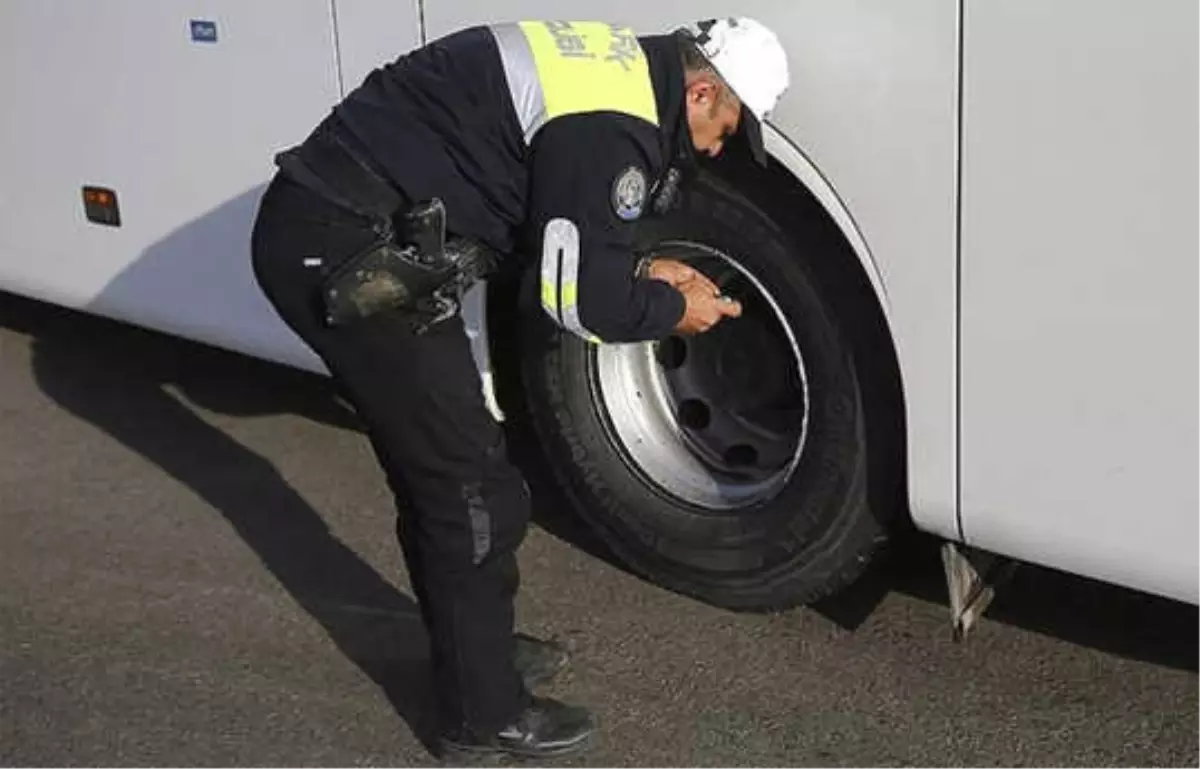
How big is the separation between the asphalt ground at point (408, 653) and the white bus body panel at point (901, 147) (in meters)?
0.47

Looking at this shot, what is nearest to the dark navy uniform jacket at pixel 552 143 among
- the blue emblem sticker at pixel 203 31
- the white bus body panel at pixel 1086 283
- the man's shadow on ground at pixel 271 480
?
the white bus body panel at pixel 1086 283

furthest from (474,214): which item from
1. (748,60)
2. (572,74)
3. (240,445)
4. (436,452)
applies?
(240,445)

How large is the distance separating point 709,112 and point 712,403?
1057 millimetres

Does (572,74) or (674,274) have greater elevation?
(572,74)

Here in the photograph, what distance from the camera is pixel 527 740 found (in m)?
4.01

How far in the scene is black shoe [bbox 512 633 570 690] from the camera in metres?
4.29

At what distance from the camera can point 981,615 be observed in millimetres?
4484

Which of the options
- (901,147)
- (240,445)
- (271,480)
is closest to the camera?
(901,147)

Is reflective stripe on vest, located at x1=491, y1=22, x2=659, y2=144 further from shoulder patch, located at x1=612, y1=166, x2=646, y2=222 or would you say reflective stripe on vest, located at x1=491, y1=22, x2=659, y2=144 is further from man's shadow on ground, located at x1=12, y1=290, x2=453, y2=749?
man's shadow on ground, located at x1=12, y1=290, x2=453, y2=749

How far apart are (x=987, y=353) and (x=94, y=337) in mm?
4004

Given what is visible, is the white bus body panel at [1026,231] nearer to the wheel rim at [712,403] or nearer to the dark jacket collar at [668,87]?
the dark jacket collar at [668,87]

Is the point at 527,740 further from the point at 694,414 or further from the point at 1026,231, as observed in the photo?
the point at 1026,231

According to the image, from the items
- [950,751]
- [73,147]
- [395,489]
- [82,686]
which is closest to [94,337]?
[73,147]

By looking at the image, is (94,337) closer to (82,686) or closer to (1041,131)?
(82,686)
